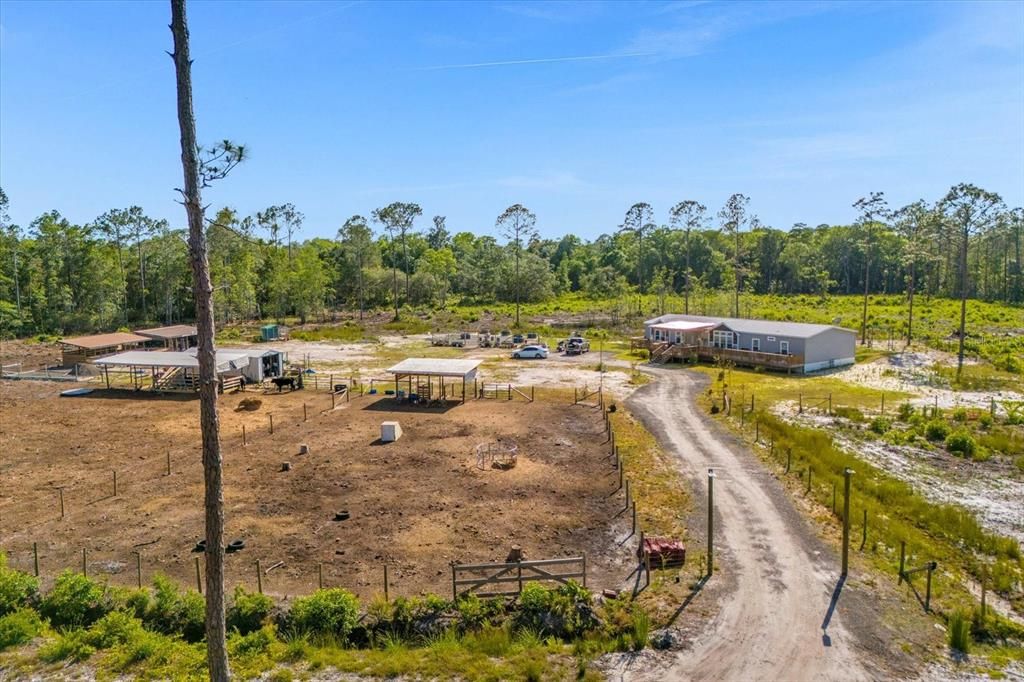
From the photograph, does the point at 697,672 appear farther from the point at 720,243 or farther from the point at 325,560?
the point at 720,243

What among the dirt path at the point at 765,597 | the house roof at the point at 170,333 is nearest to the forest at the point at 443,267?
the house roof at the point at 170,333

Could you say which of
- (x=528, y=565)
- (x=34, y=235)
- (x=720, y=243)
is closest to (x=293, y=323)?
(x=34, y=235)

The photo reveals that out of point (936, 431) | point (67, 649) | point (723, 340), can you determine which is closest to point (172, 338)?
point (723, 340)

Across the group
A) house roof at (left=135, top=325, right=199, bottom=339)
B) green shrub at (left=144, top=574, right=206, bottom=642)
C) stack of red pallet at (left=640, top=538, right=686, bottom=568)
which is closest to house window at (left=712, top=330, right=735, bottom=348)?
stack of red pallet at (left=640, top=538, right=686, bottom=568)

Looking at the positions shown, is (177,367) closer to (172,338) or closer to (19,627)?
(172,338)

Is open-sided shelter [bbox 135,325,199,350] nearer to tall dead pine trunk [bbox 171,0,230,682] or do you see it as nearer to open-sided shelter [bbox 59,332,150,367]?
open-sided shelter [bbox 59,332,150,367]

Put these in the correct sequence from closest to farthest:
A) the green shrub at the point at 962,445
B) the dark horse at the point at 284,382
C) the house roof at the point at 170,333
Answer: the green shrub at the point at 962,445, the dark horse at the point at 284,382, the house roof at the point at 170,333

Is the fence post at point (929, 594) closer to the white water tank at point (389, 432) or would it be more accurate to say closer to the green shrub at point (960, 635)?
the green shrub at point (960, 635)
